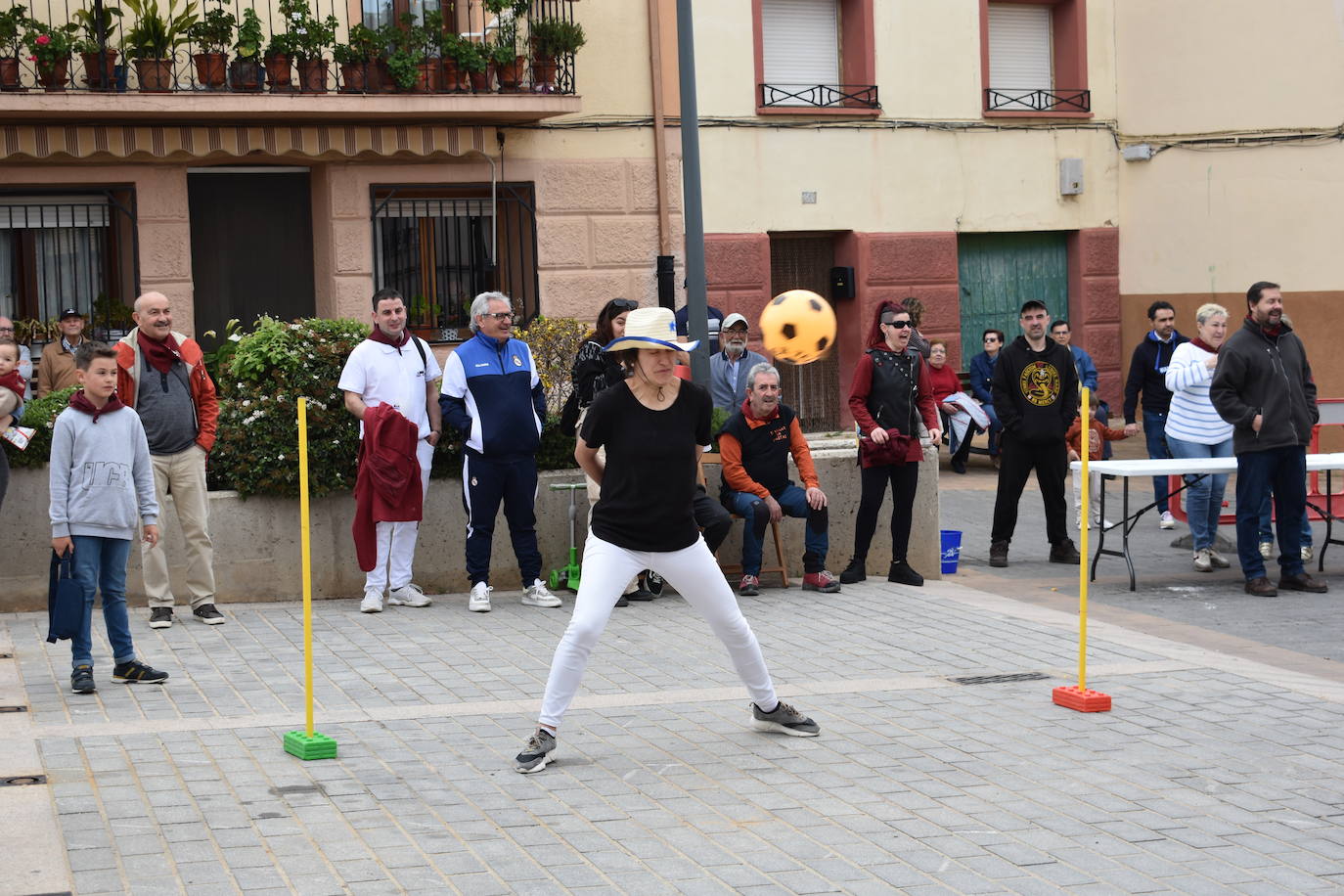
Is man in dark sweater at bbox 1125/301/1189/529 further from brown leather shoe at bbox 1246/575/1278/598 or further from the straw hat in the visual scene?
the straw hat

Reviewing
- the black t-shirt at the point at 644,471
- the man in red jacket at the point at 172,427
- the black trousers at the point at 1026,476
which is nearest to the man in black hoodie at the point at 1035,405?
the black trousers at the point at 1026,476

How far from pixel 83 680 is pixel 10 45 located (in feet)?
32.7

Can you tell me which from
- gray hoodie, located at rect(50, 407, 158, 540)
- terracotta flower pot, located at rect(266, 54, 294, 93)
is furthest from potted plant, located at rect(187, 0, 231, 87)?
gray hoodie, located at rect(50, 407, 158, 540)

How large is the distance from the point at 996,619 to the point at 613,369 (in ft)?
9.29

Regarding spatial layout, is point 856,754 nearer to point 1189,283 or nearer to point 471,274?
point 471,274

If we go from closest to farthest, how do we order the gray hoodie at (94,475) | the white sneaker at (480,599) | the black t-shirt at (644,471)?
the black t-shirt at (644,471) < the gray hoodie at (94,475) < the white sneaker at (480,599)

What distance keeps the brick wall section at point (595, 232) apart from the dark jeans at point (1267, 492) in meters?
8.93

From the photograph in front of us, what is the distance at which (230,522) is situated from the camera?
433 inches

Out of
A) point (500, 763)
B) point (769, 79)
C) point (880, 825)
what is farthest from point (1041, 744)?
point (769, 79)

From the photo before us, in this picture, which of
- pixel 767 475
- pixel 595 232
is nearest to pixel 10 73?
pixel 595 232

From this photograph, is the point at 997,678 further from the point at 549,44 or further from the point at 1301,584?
the point at 549,44

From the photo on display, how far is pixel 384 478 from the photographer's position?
10711mm

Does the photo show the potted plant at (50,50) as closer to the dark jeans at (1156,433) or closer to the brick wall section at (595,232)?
the brick wall section at (595,232)

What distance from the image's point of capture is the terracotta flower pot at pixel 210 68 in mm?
16797
